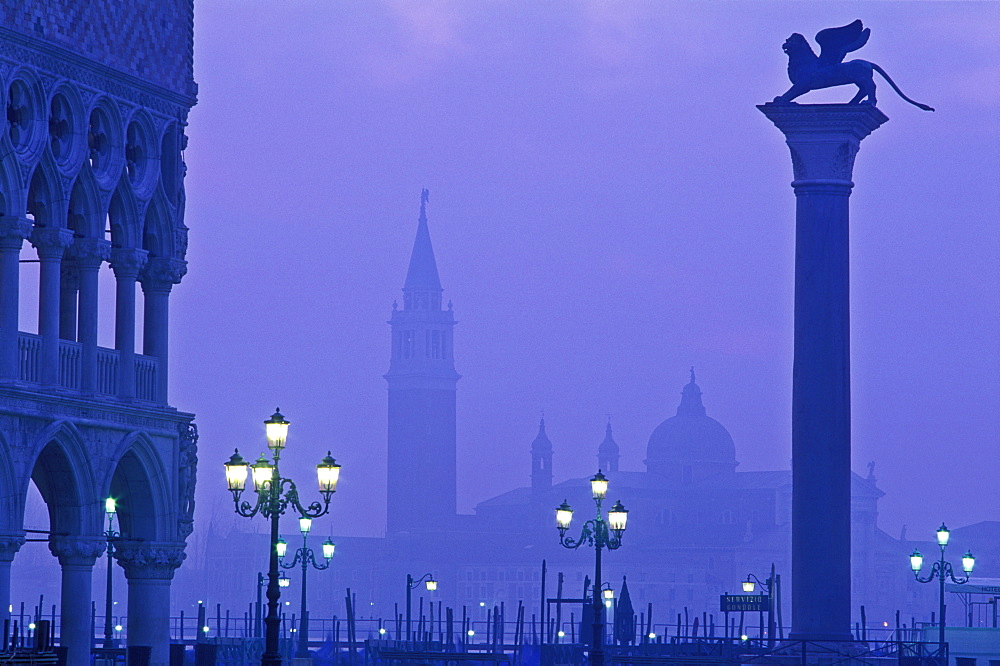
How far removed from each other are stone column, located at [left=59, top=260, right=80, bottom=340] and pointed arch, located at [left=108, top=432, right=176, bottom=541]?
5.02ft

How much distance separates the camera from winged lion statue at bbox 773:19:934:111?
96.4ft

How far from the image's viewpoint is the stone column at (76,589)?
2452cm

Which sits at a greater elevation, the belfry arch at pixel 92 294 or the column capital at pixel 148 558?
the belfry arch at pixel 92 294

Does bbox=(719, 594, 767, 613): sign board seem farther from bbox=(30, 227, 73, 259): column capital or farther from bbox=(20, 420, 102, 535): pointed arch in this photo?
bbox=(30, 227, 73, 259): column capital

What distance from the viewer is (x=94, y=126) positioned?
25.2 meters

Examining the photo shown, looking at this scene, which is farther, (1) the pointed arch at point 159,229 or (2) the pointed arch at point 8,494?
(1) the pointed arch at point 159,229

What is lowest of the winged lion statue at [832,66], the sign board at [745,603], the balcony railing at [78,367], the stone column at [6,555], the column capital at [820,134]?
the sign board at [745,603]

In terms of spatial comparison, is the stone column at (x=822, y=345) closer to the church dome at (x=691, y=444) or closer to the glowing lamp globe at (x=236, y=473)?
the glowing lamp globe at (x=236, y=473)

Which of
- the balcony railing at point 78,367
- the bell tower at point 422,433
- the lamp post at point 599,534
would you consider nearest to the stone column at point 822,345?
the lamp post at point 599,534

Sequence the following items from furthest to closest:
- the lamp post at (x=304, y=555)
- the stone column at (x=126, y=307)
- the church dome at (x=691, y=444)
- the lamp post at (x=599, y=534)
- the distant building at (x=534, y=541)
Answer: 1. the church dome at (x=691, y=444)
2. the distant building at (x=534, y=541)
3. the lamp post at (x=304, y=555)
4. the lamp post at (x=599, y=534)
5. the stone column at (x=126, y=307)

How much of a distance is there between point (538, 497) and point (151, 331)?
15725 centimetres

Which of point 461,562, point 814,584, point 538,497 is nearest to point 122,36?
point 814,584

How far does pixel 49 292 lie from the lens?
79.1 feet

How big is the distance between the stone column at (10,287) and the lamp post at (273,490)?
285cm
